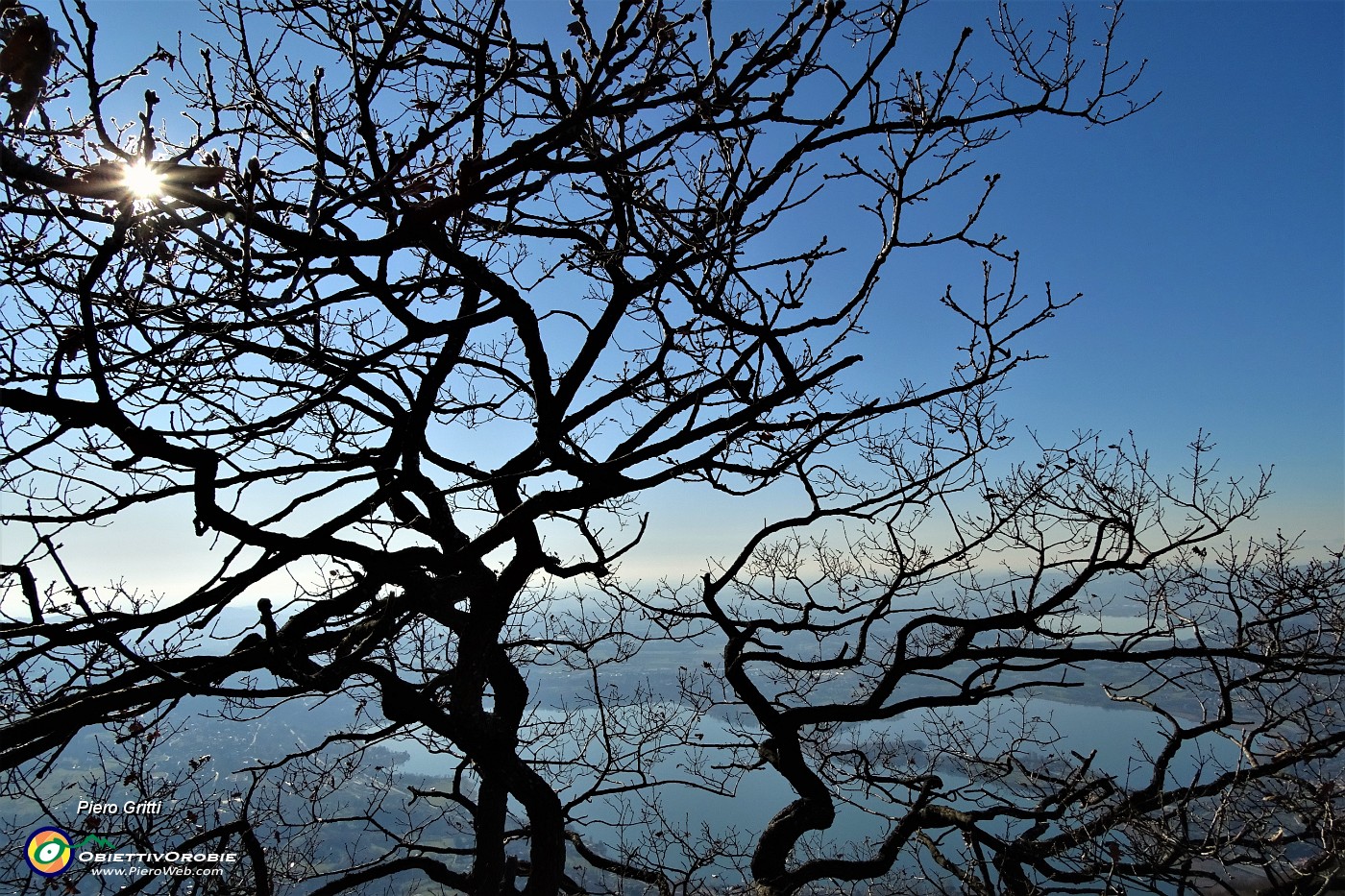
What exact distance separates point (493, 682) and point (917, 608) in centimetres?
314

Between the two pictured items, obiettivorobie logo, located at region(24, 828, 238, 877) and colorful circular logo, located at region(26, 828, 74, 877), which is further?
colorful circular logo, located at region(26, 828, 74, 877)

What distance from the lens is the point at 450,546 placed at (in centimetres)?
428

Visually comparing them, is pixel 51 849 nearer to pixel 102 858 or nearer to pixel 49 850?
pixel 49 850

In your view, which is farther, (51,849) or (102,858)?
(51,849)

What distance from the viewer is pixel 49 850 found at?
4551 mm

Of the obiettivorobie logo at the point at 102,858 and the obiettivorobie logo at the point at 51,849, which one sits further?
the obiettivorobie logo at the point at 51,849

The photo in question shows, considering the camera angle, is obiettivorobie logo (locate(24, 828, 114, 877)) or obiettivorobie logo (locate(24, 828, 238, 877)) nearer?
obiettivorobie logo (locate(24, 828, 238, 877))

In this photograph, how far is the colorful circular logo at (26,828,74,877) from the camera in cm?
441

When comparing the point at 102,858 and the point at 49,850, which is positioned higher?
the point at 49,850

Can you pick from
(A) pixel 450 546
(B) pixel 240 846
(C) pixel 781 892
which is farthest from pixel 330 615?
(C) pixel 781 892

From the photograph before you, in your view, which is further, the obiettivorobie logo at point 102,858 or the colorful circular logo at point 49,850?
the colorful circular logo at point 49,850

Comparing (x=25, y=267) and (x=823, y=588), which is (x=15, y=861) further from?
(x=823, y=588)

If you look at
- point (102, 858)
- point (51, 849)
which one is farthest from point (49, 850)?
point (102, 858)

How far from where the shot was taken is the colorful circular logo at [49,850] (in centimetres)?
441
